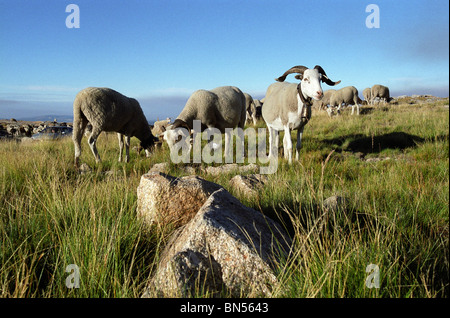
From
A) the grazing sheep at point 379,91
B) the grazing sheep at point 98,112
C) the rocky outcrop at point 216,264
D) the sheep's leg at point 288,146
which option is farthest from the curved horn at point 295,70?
the grazing sheep at point 379,91

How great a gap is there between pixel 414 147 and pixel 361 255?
9.34m

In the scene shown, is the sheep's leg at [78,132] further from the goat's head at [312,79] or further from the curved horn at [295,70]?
the goat's head at [312,79]

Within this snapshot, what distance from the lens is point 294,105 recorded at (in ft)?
28.3

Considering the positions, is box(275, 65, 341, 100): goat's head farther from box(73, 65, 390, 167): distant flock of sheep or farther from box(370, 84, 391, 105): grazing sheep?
box(370, 84, 391, 105): grazing sheep

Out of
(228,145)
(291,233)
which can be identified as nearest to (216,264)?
(291,233)

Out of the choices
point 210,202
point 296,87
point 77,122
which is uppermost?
point 296,87

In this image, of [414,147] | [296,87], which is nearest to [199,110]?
[296,87]

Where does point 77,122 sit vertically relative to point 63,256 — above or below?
above

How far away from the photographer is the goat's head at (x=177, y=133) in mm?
10133

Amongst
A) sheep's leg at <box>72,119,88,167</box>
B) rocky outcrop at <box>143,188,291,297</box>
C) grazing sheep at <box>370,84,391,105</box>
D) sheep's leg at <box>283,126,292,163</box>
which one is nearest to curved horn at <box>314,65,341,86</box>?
sheep's leg at <box>283,126,292,163</box>

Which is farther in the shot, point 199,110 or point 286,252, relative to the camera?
point 199,110

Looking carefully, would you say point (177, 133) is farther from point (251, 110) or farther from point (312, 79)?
point (251, 110)

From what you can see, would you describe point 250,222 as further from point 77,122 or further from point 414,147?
point 414,147
